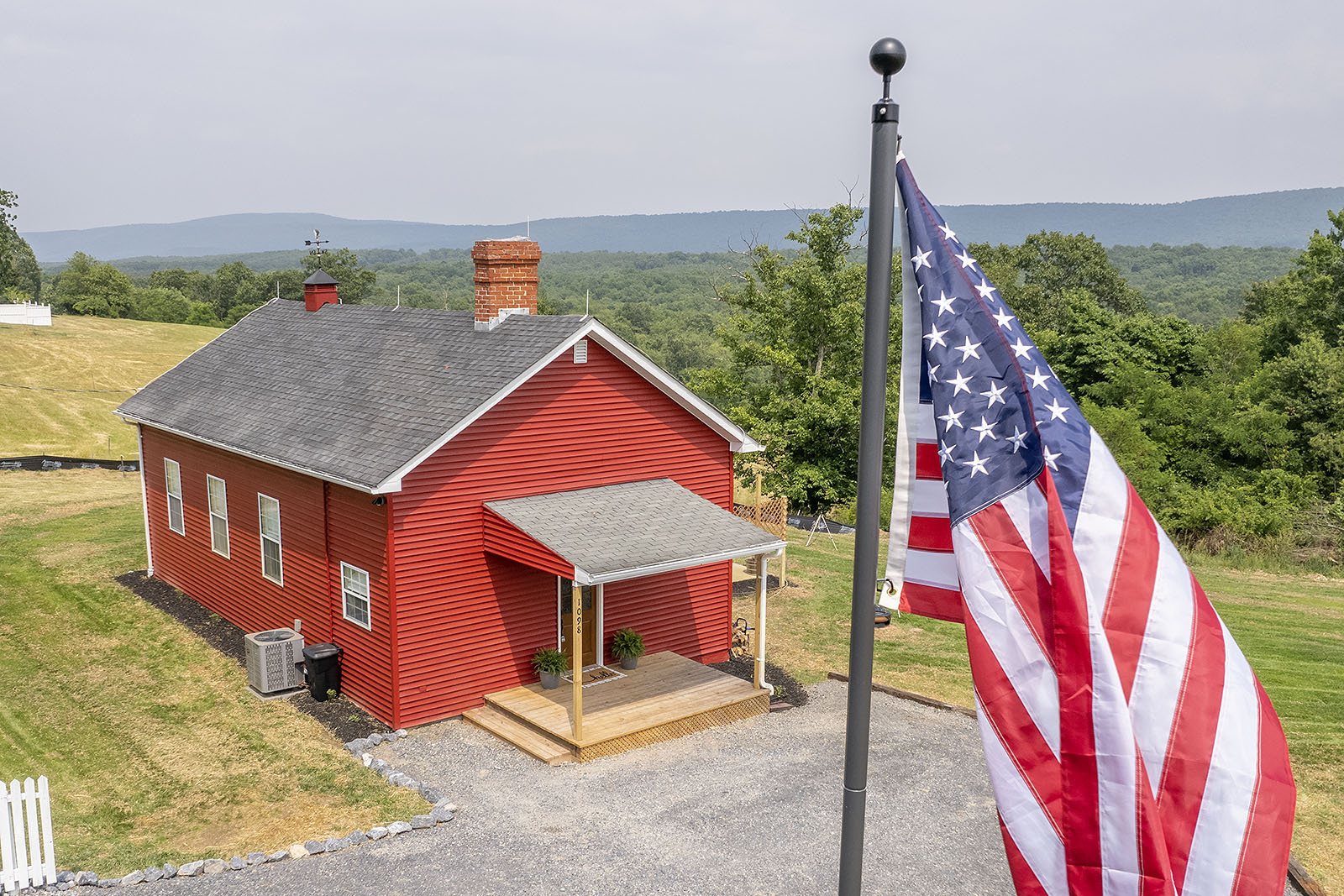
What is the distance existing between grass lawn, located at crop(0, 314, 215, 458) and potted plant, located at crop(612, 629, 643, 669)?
32.8 metres

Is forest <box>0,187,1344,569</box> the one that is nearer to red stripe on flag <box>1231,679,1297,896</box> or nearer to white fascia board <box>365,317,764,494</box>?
white fascia board <box>365,317,764,494</box>

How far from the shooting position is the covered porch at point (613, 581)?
1391 cm

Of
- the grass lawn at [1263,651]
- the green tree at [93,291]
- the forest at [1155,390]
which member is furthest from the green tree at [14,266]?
the grass lawn at [1263,651]

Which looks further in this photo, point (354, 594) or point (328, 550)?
point (328, 550)

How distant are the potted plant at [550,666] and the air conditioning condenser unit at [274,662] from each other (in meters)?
3.71

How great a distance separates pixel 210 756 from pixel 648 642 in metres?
6.61

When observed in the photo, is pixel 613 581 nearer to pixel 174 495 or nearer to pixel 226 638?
pixel 226 638

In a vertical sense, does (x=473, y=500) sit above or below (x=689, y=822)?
above

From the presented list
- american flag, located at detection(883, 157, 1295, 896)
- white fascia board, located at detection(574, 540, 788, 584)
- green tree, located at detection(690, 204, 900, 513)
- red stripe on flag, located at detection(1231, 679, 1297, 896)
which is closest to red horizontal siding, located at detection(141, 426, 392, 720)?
white fascia board, located at detection(574, 540, 788, 584)

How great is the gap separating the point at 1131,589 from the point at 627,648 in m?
11.9

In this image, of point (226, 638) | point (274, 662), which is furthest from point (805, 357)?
point (274, 662)

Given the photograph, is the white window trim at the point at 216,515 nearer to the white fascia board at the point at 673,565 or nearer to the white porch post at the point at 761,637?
the white fascia board at the point at 673,565

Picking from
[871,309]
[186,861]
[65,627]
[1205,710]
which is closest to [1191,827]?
[1205,710]

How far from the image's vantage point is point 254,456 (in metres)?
16.7
